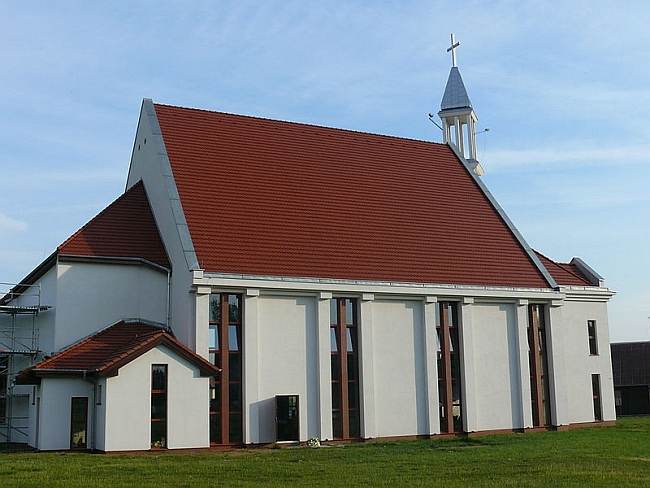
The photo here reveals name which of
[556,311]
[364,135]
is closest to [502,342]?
[556,311]

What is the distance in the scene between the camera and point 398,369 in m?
32.3


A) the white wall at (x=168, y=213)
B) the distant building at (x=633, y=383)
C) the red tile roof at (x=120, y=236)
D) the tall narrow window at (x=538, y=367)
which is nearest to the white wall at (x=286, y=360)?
the white wall at (x=168, y=213)

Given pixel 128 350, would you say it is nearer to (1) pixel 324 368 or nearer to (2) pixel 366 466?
(1) pixel 324 368

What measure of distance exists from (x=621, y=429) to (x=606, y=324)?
5.78 m

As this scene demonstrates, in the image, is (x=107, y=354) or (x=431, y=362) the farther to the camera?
(x=431, y=362)

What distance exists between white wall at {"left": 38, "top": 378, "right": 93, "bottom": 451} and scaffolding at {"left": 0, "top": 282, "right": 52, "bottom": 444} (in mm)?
4281

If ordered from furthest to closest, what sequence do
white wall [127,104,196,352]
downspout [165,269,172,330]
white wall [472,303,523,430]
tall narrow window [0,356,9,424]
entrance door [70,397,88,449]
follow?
white wall [472,303,523,430]
tall narrow window [0,356,9,424]
downspout [165,269,172,330]
white wall [127,104,196,352]
entrance door [70,397,88,449]

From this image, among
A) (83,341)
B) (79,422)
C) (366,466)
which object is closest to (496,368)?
(366,466)

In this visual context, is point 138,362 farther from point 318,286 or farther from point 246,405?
point 318,286

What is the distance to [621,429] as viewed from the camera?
119ft

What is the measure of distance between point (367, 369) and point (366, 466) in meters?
10.0

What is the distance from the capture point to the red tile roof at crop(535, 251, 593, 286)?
3978 cm

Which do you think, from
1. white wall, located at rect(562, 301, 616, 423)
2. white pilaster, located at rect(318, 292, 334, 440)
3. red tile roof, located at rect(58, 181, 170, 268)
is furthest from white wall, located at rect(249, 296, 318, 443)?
white wall, located at rect(562, 301, 616, 423)

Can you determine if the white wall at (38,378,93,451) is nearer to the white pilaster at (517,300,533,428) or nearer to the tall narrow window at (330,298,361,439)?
the tall narrow window at (330,298,361,439)
